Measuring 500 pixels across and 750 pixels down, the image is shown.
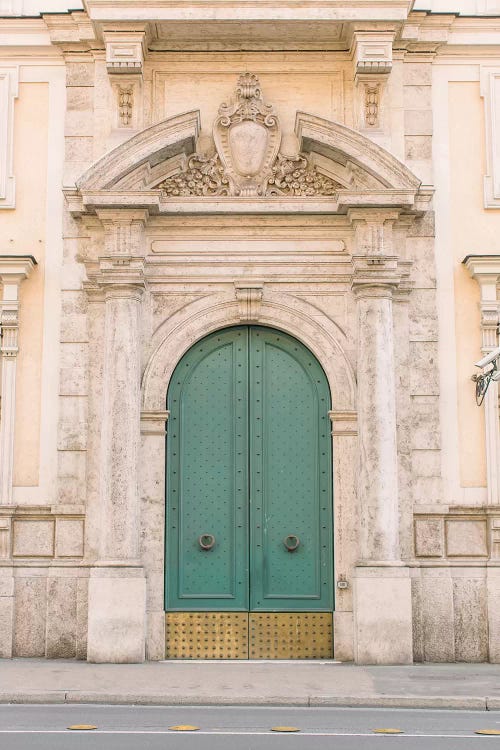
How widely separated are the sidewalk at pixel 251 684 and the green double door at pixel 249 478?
93 cm

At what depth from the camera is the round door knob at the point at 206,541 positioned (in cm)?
1362

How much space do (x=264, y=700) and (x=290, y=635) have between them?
117 inches

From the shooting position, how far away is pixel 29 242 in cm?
1422

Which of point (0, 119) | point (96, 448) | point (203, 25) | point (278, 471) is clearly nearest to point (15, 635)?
point (96, 448)

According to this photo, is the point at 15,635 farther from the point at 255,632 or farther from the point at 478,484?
the point at 478,484

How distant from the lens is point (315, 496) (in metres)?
13.8

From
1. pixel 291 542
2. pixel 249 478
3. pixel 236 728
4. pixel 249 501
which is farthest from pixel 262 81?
pixel 236 728

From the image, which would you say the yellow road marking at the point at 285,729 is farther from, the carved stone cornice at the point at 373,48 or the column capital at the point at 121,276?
the carved stone cornice at the point at 373,48

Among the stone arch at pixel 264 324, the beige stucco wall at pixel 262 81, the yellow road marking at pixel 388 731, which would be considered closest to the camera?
the yellow road marking at pixel 388 731

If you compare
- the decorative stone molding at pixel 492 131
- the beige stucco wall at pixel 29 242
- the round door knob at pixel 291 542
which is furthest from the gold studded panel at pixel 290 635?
the decorative stone molding at pixel 492 131

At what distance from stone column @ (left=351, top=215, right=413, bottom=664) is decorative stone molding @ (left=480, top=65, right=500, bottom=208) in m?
1.39

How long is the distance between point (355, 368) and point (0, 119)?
5.40 m

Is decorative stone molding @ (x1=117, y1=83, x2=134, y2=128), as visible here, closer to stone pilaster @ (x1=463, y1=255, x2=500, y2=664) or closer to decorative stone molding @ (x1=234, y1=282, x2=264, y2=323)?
decorative stone molding @ (x1=234, y1=282, x2=264, y2=323)

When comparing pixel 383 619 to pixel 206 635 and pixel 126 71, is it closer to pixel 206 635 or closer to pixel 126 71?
pixel 206 635
